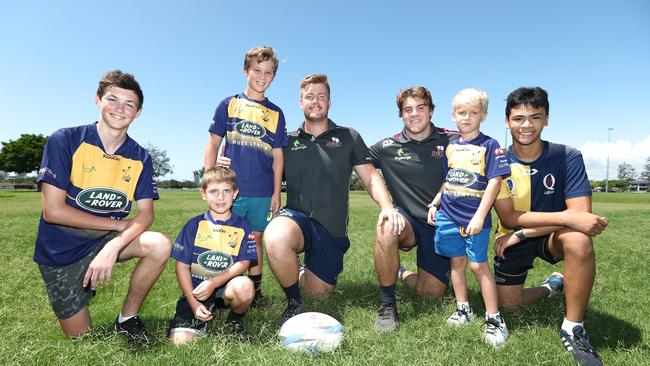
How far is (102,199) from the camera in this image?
360cm

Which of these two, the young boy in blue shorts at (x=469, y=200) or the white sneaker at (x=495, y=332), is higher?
the young boy in blue shorts at (x=469, y=200)

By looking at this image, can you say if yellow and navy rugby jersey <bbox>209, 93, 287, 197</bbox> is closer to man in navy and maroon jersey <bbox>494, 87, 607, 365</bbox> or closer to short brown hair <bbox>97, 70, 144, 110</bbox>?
short brown hair <bbox>97, 70, 144, 110</bbox>

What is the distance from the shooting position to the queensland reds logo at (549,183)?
4018 mm

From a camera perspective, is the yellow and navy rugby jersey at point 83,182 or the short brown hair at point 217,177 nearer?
the yellow and navy rugby jersey at point 83,182

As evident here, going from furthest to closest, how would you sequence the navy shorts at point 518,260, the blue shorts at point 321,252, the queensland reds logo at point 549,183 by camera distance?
the blue shorts at point 321,252 → the navy shorts at point 518,260 → the queensland reds logo at point 549,183

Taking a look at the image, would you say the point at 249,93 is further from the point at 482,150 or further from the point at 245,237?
the point at 482,150

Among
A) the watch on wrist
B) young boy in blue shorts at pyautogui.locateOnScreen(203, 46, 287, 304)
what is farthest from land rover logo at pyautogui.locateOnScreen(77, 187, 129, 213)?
the watch on wrist

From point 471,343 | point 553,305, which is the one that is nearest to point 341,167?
point 471,343

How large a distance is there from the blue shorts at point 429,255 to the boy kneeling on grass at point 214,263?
6.73 feet

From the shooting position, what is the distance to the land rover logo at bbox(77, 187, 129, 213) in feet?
11.6

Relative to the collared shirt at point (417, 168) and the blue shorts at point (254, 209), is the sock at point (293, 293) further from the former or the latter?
the collared shirt at point (417, 168)

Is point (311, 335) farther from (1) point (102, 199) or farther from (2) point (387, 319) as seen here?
(1) point (102, 199)

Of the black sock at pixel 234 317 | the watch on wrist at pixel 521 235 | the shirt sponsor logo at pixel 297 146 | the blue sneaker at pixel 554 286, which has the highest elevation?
the shirt sponsor logo at pixel 297 146

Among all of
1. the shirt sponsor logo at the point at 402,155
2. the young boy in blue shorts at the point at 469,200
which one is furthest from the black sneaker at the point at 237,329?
the shirt sponsor logo at the point at 402,155
